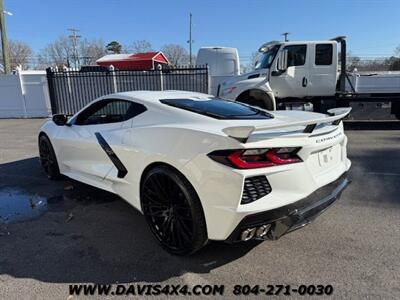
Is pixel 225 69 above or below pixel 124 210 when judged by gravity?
above

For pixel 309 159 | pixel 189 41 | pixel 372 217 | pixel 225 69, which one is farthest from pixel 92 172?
pixel 189 41

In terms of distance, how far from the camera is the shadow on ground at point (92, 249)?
9.77 ft

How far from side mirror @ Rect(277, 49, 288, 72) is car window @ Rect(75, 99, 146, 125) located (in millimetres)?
6656

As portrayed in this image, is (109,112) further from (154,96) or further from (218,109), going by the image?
(218,109)

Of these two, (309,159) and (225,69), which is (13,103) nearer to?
(225,69)

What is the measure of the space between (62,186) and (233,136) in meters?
3.63

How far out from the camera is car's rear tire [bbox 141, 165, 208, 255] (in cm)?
292

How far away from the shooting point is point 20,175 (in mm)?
6023

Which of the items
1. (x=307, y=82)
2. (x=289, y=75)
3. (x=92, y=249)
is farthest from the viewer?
(x=307, y=82)

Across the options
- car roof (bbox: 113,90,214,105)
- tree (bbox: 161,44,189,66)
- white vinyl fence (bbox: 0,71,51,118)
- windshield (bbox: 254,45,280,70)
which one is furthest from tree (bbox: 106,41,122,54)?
car roof (bbox: 113,90,214,105)

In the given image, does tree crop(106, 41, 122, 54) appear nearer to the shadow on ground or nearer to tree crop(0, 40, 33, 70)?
tree crop(0, 40, 33, 70)

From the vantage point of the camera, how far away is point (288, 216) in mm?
2736

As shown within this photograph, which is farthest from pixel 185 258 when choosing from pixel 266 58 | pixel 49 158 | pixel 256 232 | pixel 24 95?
pixel 24 95

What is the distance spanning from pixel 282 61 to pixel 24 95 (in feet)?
39.1
